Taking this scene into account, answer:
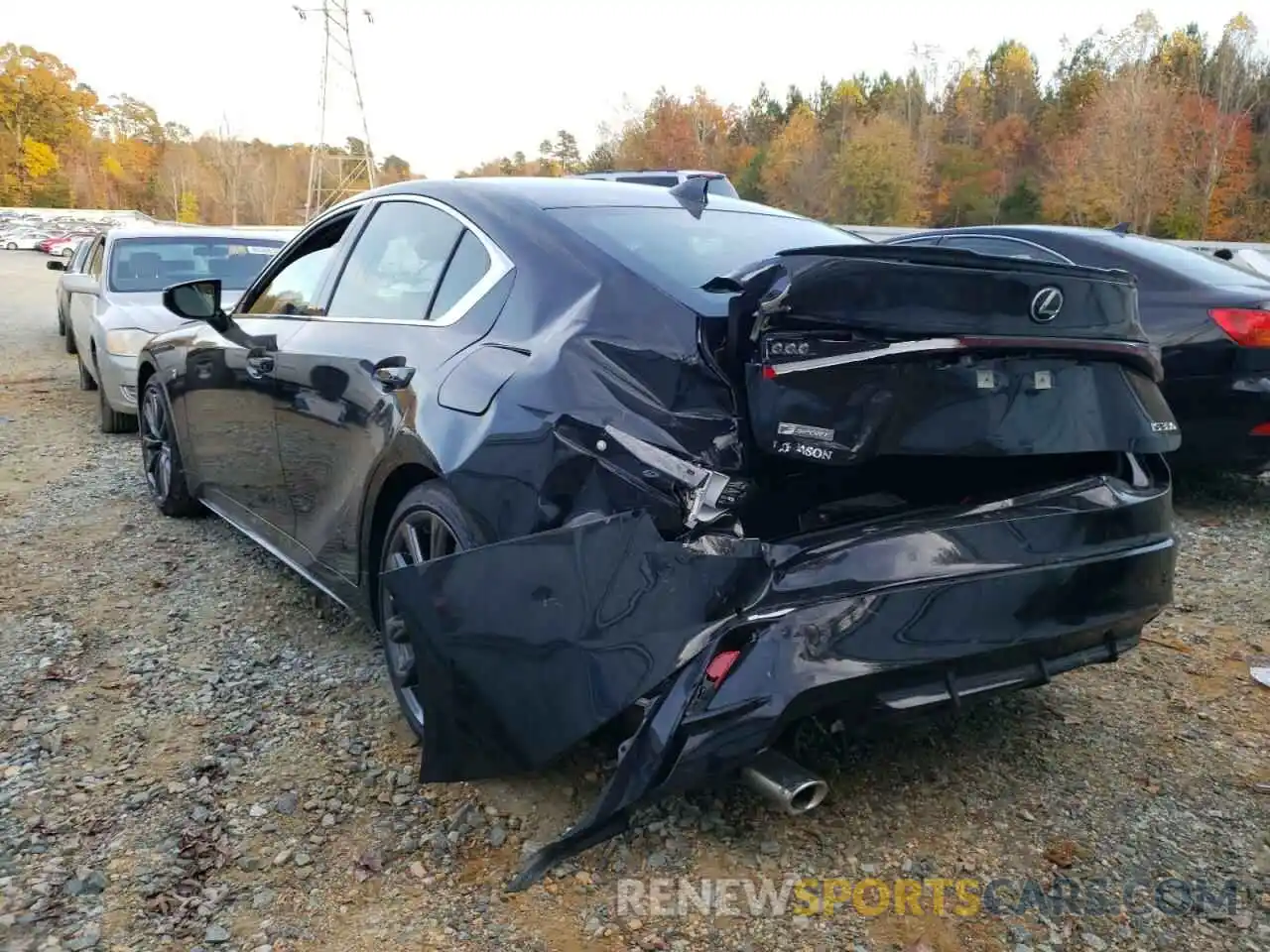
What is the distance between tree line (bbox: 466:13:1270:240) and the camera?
45875mm

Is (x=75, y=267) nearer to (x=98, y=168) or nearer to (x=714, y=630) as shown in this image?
(x=714, y=630)

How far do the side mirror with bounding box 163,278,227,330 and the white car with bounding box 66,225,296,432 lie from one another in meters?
3.13

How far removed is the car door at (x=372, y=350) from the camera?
2.88 meters

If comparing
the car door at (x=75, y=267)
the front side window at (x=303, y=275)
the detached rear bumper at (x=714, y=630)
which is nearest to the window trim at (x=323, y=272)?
the front side window at (x=303, y=275)

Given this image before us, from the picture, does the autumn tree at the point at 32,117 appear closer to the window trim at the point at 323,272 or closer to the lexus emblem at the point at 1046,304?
the window trim at the point at 323,272

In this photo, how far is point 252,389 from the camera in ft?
13.1

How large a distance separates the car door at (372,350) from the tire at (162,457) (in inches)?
68.2

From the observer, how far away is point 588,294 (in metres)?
2.53

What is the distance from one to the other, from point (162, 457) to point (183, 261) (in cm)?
405

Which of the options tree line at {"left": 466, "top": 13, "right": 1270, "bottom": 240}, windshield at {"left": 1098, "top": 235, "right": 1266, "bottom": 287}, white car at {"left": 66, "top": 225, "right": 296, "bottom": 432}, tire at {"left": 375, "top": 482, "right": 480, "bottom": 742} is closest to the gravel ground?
tire at {"left": 375, "top": 482, "right": 480, "bottom": 742}

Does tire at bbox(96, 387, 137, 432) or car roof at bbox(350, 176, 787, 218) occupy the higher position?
car roof at bbox(350, 176, 787, 218)

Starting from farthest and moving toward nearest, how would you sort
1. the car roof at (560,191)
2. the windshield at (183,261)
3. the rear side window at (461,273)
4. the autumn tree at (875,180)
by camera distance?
the autumn tree at (875,180) → the windshield at (183,261) → the car roof at (560,191) → the rear side window at (461,273)

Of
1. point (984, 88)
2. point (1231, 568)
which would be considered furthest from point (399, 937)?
point (984, 88)

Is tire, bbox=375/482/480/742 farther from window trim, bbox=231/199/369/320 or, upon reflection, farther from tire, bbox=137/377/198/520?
tire, bbox=137/377/198/520
